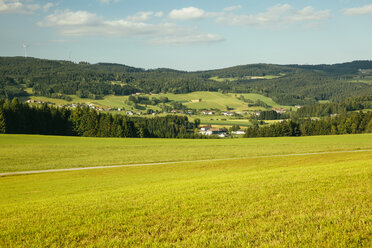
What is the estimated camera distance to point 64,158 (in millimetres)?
43875

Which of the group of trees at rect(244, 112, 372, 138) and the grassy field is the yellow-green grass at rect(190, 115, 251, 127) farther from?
the grassy field

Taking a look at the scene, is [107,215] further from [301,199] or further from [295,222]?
[301,199]

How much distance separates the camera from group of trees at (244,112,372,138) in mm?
100250

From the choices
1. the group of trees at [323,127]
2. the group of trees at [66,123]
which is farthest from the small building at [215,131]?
the group of trees at [66,123]

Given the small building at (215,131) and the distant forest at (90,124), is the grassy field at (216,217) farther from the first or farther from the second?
the small building at (215,131)

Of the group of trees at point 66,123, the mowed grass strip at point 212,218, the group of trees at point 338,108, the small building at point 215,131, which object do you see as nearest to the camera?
the mowed grass strip at point 212,218

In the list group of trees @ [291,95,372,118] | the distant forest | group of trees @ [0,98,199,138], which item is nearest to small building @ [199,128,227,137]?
the distant forest

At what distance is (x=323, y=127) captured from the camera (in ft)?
345

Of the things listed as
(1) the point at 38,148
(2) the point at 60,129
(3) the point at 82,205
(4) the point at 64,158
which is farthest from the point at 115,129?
(3) the point at 82,205

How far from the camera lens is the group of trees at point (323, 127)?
329 ft

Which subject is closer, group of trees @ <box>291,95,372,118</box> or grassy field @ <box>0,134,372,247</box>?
grassy field @ <box>0,134,372,247</box>

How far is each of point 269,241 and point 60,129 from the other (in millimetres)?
94635

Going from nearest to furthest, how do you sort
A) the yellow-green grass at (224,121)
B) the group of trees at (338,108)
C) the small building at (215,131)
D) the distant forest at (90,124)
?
the distant forest at (90,124) → the small building at (215,131) → the group of trees at (338,108) → the yellow-green grass at (224,121)

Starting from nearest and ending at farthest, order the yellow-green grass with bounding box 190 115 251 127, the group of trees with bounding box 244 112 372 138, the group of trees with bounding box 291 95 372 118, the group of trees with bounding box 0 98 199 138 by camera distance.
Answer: the group of trees with bounding box 0 98 199 138, the group of trees with bounding box 244 112 372 138, the group of trees with bounding box 291 95 372 118, the yellow-green grass with bounding box 190 115 251 127
